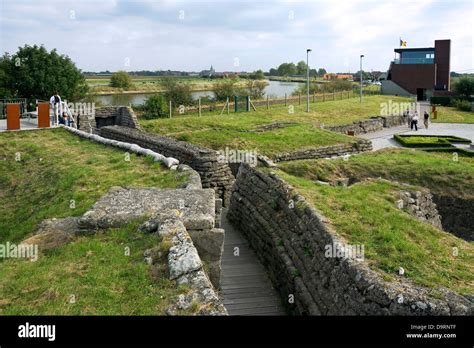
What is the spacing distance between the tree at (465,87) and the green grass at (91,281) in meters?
57.8

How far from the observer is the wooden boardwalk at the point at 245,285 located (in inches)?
390

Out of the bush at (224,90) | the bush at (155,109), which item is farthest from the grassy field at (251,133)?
the bush at (224,90)

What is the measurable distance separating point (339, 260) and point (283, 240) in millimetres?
3229

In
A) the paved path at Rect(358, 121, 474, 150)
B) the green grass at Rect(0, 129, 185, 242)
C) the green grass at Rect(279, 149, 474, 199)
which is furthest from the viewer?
the paved path at Rect(358, 121, 474, 150)

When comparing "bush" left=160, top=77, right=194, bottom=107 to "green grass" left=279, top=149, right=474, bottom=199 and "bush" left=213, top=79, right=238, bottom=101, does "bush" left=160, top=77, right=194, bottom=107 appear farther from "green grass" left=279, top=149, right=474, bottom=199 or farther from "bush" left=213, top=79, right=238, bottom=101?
"green grass" left=279, top=149, right=474, bottom=199

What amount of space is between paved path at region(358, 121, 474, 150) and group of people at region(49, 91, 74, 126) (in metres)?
16.1

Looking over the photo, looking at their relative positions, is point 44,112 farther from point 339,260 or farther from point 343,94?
point 343,94

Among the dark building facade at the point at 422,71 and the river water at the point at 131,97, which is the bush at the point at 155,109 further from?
the dark building facade at the point at 422,71

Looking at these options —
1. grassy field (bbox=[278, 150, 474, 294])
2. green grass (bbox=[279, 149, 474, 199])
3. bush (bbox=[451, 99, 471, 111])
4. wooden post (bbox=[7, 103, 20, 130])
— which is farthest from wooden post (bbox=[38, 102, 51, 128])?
bush (bbox=[451, 99, 471, 111])

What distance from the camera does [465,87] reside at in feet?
185

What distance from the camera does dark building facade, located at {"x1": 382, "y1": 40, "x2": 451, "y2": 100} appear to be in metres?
60.2

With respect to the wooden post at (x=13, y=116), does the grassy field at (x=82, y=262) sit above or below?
below

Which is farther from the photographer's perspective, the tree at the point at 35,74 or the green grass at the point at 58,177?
the tree at the point at 35,74
